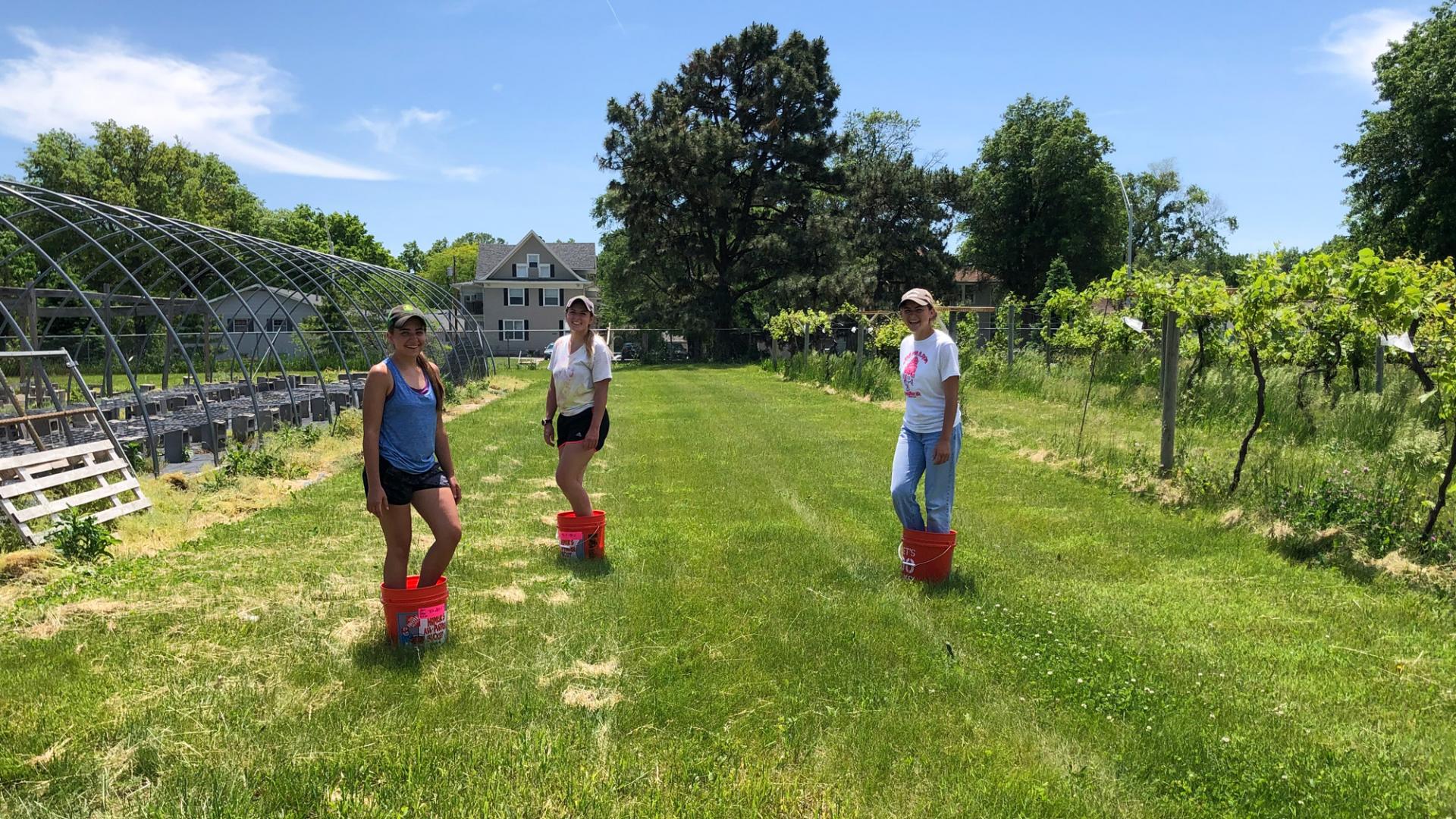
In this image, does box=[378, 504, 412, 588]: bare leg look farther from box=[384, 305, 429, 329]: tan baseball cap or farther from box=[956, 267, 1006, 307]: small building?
box=[956, 267, 1006, 307]: small building

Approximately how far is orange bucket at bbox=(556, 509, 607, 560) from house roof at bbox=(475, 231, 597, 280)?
159 ft

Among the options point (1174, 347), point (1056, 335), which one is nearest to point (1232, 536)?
point (1174, 347)

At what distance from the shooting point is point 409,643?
148 inches

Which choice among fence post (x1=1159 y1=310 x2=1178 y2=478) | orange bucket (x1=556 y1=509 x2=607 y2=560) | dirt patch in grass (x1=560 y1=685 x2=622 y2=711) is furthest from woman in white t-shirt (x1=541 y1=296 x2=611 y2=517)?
fence post (x1=1159 y1=310 x2=1178 y2=478)

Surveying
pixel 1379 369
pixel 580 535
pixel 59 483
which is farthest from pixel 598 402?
pixel 1379 369

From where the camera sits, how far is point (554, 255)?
52.9 metres

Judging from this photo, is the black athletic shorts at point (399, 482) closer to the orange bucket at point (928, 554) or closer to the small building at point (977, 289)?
the orange bucket at point (928, 554)

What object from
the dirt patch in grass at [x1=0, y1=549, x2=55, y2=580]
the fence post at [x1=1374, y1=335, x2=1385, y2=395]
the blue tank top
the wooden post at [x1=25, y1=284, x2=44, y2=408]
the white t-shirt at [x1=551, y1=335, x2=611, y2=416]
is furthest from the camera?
the wooden post at [x1=25, y1=284, x2=44, y2=408]

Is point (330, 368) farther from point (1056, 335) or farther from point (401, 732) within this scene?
point (401, 732)

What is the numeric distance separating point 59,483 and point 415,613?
3.86 meters

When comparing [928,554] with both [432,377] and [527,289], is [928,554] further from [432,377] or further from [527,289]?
[527,289]

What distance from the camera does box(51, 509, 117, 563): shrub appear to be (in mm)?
5074

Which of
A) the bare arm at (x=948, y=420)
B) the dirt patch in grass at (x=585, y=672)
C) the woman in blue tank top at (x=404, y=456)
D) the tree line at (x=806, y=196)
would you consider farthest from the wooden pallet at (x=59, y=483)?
the tree line at (x=806, y=196)

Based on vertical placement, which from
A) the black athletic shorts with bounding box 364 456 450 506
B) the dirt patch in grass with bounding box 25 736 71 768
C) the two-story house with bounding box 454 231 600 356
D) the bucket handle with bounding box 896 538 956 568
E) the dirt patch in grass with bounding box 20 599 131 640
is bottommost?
the dirt patch in grass with bounding box 25 736 71 768
